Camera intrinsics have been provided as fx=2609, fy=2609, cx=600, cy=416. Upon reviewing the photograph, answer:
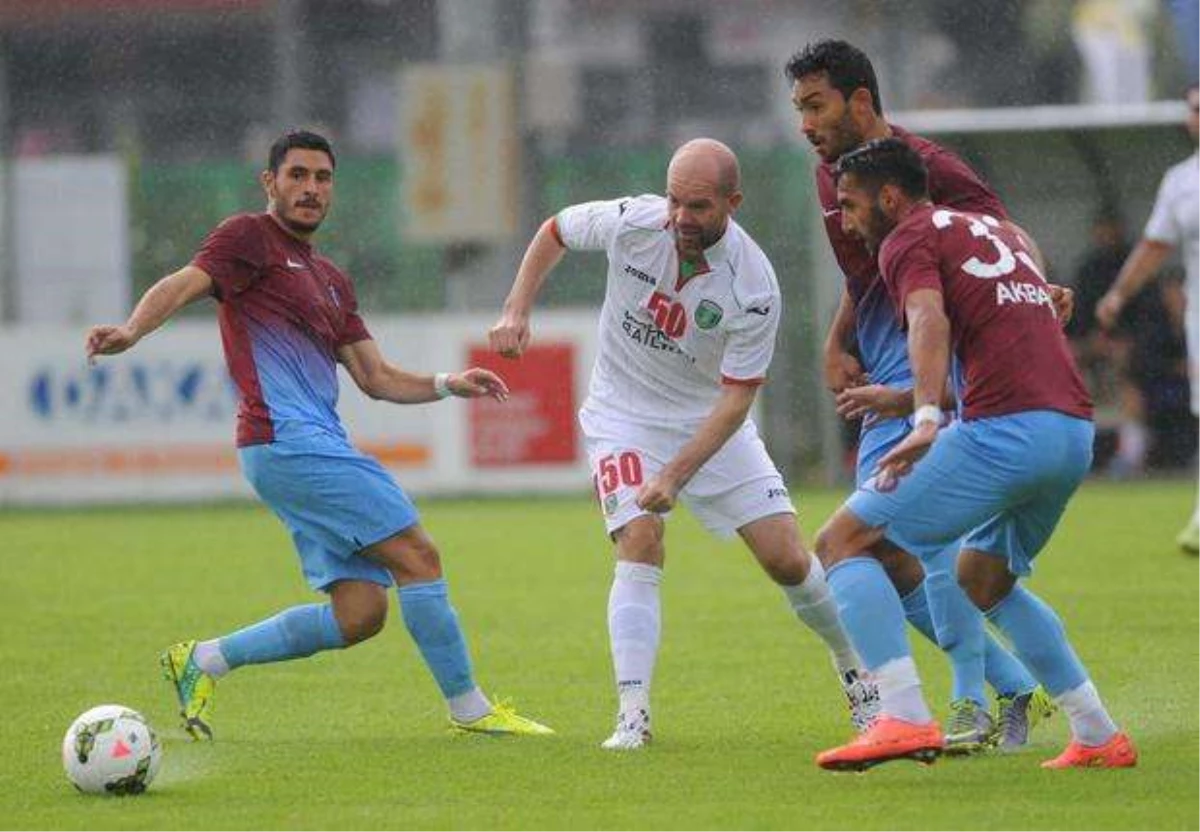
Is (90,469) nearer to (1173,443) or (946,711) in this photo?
(1173,443)

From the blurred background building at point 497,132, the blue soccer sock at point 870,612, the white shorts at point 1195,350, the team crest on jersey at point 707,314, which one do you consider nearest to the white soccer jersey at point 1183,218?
the white shorts at point 1195,350

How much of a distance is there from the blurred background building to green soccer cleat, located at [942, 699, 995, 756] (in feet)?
45.4

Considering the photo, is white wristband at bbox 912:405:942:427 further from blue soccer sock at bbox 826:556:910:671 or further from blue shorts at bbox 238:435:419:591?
blue shorts at bbox 238:435:419:591

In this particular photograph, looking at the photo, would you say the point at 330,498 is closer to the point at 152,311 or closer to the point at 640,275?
the point at 152,311

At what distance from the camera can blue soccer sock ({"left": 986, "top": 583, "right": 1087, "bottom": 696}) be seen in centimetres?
797

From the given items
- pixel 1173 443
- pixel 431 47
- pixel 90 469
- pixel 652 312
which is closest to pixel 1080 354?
pixel 1173 443

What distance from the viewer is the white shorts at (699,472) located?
9.06 metres

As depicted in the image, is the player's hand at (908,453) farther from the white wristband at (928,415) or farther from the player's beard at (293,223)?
the player's beard at (293,223)

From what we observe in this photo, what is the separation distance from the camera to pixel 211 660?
952 centimetres

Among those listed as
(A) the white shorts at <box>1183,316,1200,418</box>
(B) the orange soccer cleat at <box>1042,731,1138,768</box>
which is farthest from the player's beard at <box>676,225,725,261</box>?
(A) the white shorts at <box>1183,316,1200,418</box>

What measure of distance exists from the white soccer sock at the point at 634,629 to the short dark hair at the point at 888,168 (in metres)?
1.81

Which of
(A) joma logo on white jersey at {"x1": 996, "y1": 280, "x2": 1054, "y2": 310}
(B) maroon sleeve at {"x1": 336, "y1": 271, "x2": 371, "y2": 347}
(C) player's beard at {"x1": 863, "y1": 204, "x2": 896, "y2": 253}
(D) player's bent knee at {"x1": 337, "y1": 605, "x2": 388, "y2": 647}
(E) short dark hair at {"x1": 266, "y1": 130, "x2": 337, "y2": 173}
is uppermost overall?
(E) short dark hair at {"x1": 266, "y1": 130, "x2": 337, "y2": 173}

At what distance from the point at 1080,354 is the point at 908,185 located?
50.4ft

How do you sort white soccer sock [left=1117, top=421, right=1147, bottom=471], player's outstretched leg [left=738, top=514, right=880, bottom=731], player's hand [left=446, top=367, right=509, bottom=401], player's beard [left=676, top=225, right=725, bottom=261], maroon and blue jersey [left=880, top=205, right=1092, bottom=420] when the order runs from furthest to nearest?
white soccer sock [left=1117, top=421, right=1147, bottom=471] < player's hand [left=446, top=367, right=509, bottom=401] < player's outstretched leg [left=738, top=514, right=880, bottom=731] < player's beard [left=676, top=225, right=725, bottom=261] < maroon and blue jersey [left=880, top=205, right=1092, bottom=420]
